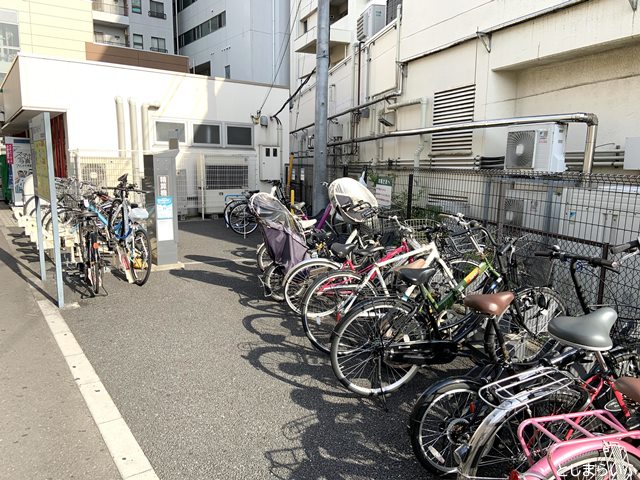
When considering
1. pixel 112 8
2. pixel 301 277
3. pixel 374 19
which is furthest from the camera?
pixel 112 8

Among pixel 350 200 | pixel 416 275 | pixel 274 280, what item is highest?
pixel 350 200

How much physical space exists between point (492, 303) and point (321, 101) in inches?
264

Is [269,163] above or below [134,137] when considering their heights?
below

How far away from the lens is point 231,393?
346 cm

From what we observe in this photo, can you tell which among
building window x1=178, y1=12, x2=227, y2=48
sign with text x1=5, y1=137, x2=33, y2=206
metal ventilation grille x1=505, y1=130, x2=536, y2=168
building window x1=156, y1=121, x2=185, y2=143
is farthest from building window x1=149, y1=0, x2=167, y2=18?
metal ventilation grille x1=505, y1=130, x2=536, y2=168

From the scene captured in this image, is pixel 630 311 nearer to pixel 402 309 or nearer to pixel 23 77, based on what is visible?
pixel 402 309

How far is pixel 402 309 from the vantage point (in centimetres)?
335

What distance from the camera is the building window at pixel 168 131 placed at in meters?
13.1

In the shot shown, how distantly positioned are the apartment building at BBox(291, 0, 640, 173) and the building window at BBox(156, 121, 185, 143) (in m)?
5.43

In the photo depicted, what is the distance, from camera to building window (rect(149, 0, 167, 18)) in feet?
109

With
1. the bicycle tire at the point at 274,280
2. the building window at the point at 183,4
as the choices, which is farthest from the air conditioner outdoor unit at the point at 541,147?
the building window at the point at 183,4

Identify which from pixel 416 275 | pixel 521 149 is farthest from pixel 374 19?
pixel 416 275

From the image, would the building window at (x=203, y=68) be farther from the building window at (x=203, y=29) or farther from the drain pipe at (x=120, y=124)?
the drain pipe at (x=120, y=124)

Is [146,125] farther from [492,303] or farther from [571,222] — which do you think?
[492,303]
